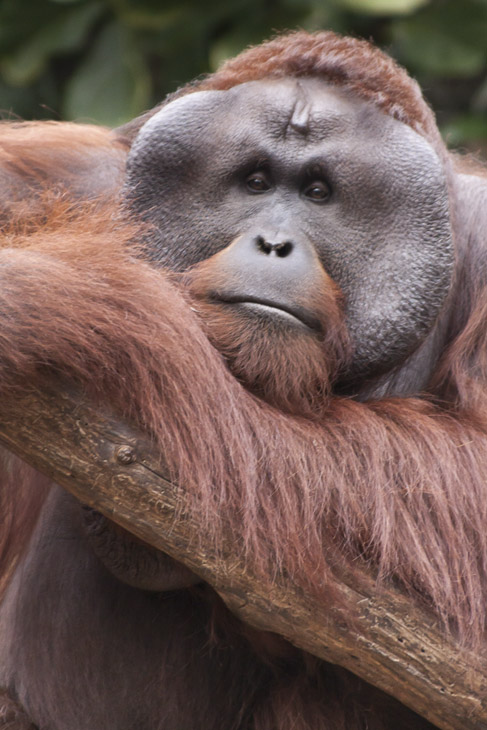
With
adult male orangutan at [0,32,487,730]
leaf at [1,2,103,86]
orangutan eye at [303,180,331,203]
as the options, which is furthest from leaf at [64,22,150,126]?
orangutan eye at [303,180,331,203]

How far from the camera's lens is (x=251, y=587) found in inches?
71.8

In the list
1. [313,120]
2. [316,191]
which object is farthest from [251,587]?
[313,120]

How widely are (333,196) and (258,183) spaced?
0.54ft

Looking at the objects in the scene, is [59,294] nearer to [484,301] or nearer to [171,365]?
[171,365]

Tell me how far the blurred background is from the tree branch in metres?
3.02

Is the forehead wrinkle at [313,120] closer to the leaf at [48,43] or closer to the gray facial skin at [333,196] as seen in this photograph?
the gray facial skin at [333,196]

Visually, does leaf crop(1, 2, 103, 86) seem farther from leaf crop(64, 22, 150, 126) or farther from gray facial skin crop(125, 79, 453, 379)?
gray facial skin crop(125, 79, 453, 379)

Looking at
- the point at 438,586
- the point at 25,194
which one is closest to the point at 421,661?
the point at 438,586

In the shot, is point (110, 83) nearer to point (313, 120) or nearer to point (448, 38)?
point (448, 38)

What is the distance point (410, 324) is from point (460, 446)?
307 mm

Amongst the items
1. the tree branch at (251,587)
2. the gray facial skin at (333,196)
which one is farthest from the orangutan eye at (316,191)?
the tree branch at (251,587)

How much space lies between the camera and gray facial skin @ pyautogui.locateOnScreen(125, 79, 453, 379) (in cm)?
221

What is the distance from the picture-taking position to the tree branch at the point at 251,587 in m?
1.70

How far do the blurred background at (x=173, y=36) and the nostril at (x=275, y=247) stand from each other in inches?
100
